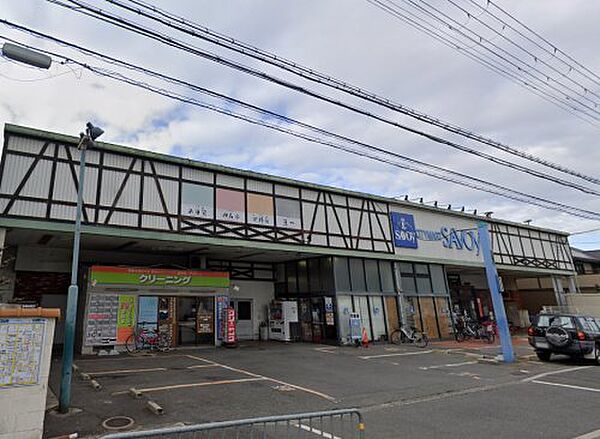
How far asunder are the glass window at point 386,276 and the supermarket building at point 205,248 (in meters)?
0.06

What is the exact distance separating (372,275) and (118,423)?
15126 mm

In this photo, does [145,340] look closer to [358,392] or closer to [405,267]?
[358,392]

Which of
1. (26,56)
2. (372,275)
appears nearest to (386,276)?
(372,275)

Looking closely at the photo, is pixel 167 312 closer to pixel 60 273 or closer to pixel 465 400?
pixel 60 273

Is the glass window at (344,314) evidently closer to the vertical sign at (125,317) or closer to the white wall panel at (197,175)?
the white wall panel at (197,175)

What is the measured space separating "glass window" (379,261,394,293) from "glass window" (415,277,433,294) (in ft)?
6.53

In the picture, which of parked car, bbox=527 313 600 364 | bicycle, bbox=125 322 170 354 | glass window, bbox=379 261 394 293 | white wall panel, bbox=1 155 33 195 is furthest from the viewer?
glass window, bbox=379 261 394 293

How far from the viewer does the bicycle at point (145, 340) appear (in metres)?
14.4

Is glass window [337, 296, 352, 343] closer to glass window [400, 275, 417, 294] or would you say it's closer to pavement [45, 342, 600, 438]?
pavement [45, 342, 600, 438]

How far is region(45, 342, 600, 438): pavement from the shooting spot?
5945 millimetres

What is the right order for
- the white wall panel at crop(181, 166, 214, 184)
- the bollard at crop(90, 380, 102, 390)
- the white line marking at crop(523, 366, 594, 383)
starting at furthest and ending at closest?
1. the white wall panel at crop(181, 166, 214, 184)
2. the white line marking at crop(523, 366, 594, 383)
3. the bollard at crop(90, 380, 102, 390)

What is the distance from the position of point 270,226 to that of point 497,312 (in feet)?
30.4

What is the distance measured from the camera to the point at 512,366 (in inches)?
479

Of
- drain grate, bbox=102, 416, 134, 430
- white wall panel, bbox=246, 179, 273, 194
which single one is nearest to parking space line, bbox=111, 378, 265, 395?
drain grate, bbox=102, 416, 134, 430
